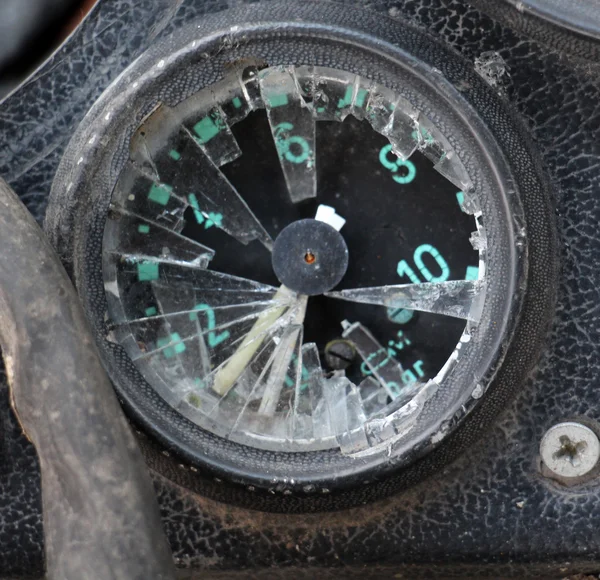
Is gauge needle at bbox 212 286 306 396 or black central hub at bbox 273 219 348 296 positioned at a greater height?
black central hub at bbox 273 219 348 296

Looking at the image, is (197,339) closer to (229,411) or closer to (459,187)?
(229,411)

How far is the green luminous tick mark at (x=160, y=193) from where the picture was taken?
963 millimetres

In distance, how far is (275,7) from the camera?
930 mm

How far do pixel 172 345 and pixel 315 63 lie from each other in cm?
31

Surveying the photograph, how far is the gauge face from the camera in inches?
36.5

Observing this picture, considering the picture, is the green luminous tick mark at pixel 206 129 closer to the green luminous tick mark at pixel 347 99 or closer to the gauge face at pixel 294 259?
the gauge face at pixel 294 259

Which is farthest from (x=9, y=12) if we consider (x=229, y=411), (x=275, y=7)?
(x=229, y=411)

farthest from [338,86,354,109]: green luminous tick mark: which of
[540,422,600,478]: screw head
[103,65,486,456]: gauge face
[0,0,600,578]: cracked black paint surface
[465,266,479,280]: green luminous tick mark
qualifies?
[540,422,600,478]: screw head

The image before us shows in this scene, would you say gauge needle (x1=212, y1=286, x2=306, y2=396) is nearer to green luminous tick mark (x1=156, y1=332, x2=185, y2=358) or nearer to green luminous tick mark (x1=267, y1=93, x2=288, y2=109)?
green luminous tick mark (x1=156, y1=332, x2=185, y2=358)

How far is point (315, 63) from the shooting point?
0.89 metres

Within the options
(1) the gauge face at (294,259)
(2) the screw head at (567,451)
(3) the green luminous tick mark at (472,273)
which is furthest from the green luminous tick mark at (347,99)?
(2) the screw head at (567,451)

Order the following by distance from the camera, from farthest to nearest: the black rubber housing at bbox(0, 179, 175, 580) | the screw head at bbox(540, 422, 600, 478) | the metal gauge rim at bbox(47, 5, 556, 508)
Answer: the screw head at bbox(540, 422, 600, 478) < the metal gauge rim at bbox(47, 5, 556, 508) < the black rubber housing at bbox(0, 179, 175, 580)

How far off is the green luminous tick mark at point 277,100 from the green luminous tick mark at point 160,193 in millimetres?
132

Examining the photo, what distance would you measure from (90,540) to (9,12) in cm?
80
